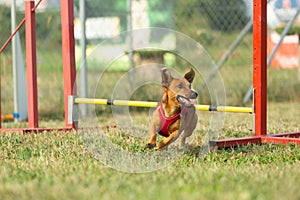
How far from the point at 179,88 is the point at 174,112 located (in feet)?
0.59

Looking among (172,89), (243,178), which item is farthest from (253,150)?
(243,178)

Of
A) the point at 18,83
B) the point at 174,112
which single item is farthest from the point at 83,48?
the point at 174,112

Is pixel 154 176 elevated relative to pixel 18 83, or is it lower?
lower

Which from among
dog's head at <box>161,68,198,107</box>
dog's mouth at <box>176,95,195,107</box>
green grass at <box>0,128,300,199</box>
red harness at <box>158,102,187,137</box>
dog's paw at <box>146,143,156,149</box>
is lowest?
green grass at <box>0,128,300,199</box>

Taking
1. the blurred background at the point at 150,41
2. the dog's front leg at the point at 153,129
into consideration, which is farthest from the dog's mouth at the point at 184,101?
the blurred background at the point at 150,41

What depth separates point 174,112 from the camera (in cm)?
407

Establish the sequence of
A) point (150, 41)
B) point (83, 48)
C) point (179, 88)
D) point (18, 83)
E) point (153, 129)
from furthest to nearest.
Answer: point (150, 41) < point (83, 48) < point (18, 83) < point (153, 129) < point (179, 88)

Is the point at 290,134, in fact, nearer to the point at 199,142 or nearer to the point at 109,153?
the point at 199,142

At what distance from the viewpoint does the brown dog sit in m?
3.97

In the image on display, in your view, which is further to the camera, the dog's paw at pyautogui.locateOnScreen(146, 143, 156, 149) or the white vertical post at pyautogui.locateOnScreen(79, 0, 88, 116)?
the white vertical post at pyautogui.locateOnScreen(79, 0, 88, 116)

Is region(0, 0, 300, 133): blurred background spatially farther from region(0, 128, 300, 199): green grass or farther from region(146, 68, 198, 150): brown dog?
region(0, 128, 300, 199): green grass

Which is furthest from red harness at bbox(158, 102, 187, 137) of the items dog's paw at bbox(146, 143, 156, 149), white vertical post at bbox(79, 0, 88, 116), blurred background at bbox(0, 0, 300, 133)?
white vertical post at bbox(79, 0, 88, 116)

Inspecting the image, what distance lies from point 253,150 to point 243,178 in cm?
116

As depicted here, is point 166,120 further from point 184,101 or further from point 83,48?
point 83,48
